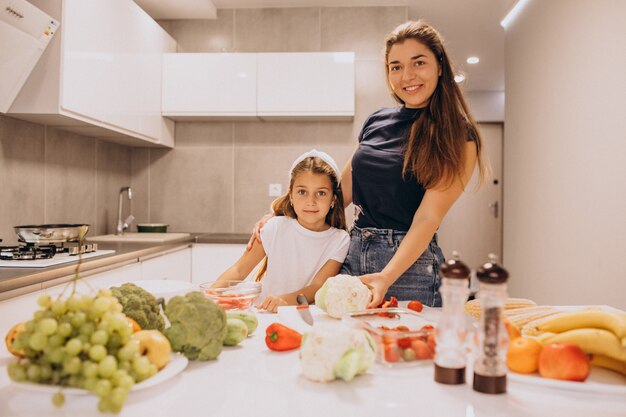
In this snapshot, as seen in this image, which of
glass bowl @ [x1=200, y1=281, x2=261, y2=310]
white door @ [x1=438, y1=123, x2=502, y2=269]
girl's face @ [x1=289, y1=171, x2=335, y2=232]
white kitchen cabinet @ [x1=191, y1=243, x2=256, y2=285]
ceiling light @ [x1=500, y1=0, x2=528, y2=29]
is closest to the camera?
glass bowl @ [x1=200, y1=281, x2=261, y2=310]

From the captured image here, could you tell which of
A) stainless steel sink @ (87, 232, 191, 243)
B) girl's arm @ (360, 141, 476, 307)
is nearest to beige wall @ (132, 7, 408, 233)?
stainless steel sink @ (87, 232, 191, 243)

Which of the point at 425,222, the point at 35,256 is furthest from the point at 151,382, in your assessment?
the point at 35,256

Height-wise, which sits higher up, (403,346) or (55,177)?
(55,177)

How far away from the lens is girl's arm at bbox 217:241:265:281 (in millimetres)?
1936

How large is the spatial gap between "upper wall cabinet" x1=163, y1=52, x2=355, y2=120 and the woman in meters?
1.77

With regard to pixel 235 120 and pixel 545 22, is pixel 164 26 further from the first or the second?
pixel 545 22

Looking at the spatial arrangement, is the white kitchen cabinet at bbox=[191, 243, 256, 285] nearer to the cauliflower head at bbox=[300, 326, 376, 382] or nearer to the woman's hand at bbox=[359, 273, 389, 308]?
the woman's hand at bbox=[359, 273, 389, 308]

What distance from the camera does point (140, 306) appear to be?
0.82 m

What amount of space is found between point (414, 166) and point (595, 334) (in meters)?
0.92

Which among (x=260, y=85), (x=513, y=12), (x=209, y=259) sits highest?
(x=513, y=12)

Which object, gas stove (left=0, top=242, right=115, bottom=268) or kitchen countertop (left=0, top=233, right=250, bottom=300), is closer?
kitchen countertop (left=0, top=233, right=250, bottom=300)

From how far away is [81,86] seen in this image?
8.18ft

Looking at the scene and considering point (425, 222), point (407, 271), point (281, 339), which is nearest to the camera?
point (281, 339)

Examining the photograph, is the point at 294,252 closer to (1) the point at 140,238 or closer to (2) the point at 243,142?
(1) the point at 140,238
